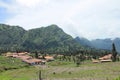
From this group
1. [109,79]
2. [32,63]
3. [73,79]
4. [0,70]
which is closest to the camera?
[109,79]

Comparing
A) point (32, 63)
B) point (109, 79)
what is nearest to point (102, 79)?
point (109, 79)

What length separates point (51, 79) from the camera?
3917 inches

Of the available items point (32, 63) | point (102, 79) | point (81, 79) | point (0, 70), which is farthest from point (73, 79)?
point (32, 63)

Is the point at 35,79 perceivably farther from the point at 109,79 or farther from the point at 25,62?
the point at 25,62

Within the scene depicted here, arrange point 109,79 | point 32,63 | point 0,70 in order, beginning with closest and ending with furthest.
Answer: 1. point 109,79
2. point 0,70
3. point 32,63

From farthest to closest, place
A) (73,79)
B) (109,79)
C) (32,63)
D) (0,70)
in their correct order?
(32,63), (0,70), (73,79), (109,79)

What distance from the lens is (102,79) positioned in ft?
299

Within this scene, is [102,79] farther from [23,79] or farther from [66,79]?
[23,79]

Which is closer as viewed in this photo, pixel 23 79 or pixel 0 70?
pixel 23 79

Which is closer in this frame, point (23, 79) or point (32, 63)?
point (23, 79)

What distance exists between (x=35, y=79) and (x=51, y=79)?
5.86 m

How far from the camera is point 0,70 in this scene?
472ft

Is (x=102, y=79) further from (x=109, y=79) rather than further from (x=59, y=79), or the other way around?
(x=59, y=79)

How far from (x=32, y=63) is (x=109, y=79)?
368 ft
